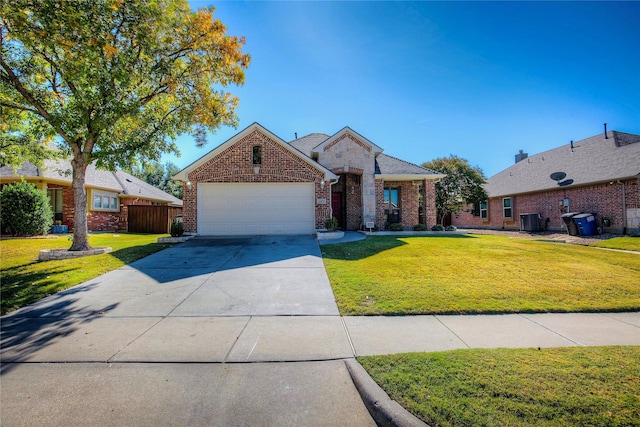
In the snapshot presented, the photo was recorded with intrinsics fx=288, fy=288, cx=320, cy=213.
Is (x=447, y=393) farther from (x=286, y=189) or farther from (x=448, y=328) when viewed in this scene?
(x=286, y=189)

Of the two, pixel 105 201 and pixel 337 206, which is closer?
pixel 337 206

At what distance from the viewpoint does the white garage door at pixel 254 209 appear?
543 inches

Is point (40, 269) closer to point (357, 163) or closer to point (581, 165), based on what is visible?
point (357, 163)

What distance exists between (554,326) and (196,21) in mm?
11904

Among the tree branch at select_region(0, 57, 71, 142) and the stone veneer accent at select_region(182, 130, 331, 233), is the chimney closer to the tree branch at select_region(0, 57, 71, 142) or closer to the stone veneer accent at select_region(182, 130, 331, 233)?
the stone veneer accent at select_region(182, 130, 331, 233)

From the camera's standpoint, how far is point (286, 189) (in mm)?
14062

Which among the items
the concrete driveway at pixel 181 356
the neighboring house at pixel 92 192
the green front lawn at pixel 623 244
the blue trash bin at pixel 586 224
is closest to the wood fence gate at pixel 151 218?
the neighboring house at pixel 92 192

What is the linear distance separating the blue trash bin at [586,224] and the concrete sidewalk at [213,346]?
48.3 ft

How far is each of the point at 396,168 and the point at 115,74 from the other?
14.2 m

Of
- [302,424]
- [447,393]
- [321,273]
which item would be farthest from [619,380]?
[321,273]

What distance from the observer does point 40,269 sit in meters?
8.27

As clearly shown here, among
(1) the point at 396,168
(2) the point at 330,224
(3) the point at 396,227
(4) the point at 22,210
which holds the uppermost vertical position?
(1) the point at 396,168

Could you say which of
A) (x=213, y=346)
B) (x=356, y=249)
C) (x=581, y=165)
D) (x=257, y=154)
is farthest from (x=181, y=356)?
(x=581, y=165)

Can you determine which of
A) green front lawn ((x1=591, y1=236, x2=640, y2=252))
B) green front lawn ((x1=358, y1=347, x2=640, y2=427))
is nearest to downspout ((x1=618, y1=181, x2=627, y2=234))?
green front lawn ((x1=591, y1=236, x2=640, y2=252))
